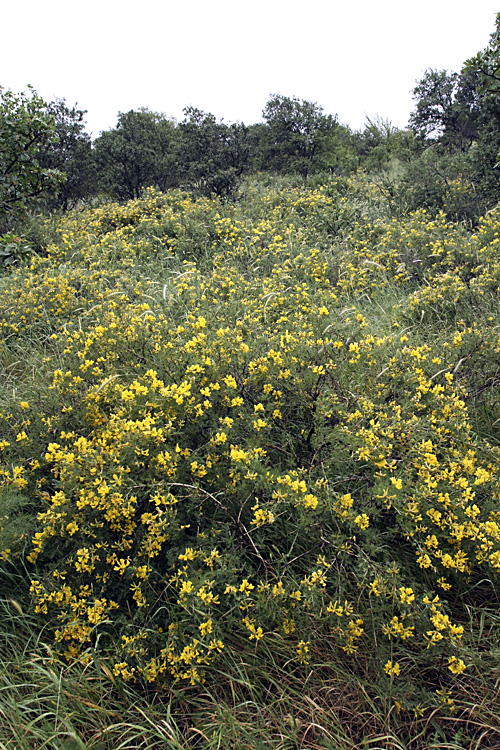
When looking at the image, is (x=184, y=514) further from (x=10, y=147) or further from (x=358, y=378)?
(x=10, y=147)

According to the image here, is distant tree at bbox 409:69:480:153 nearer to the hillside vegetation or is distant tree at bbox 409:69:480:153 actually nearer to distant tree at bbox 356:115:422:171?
distant tree at bbox 356:115:422:171

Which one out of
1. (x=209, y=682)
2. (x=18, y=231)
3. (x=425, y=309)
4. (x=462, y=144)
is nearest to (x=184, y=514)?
(x=209, y=682)

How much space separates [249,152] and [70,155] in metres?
4.75

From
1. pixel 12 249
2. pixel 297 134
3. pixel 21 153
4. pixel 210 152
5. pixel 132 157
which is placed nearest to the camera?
pixel 12 249

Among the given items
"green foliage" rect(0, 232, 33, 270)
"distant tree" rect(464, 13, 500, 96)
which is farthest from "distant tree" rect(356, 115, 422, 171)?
"green foliage" rect(0, 232, 33, 270)

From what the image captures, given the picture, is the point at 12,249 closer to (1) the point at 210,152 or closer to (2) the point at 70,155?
(1) the point at 210,152

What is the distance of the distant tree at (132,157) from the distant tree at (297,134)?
2652 mm

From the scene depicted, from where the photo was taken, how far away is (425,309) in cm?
430

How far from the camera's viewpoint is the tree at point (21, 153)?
18.4ft

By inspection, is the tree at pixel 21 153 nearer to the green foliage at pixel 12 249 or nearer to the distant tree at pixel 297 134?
the green foliage at pixel 12 249

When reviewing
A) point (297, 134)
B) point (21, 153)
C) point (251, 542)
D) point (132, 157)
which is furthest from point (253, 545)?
point (297, 134)

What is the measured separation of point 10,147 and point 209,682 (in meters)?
5.77

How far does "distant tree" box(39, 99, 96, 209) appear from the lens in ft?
39.7

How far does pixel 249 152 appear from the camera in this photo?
10.7 meters
